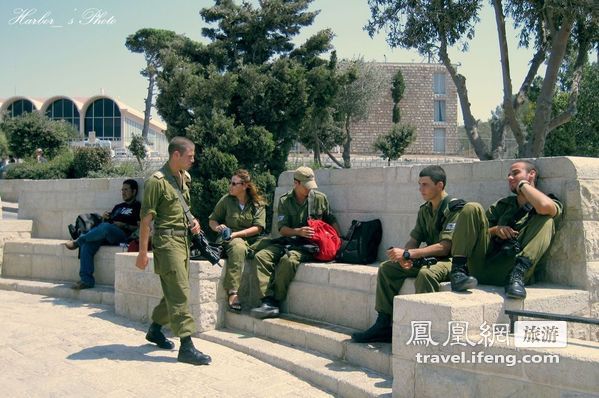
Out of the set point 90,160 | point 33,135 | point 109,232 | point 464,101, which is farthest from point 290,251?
point 33,135

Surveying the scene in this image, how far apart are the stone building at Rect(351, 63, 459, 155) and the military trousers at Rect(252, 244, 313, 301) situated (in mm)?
50179

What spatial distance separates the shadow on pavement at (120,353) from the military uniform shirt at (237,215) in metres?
1.66

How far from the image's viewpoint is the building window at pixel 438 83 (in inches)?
2287

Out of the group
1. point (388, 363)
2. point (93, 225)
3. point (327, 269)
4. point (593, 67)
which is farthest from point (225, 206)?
point (593, 67)

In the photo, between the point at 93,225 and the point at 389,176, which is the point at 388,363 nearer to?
the point at 389,176

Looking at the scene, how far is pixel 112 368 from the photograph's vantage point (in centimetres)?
509

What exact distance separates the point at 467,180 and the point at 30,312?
5.23 metres

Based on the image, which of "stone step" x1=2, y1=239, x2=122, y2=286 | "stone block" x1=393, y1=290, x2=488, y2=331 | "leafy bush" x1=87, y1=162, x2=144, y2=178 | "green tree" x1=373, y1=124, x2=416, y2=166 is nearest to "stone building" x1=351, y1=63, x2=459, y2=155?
"green tree" x1=373, y1=124, x2=416, y2=166

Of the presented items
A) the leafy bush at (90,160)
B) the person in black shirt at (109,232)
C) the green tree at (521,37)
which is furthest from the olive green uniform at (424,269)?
the leafy bush at (90,160)

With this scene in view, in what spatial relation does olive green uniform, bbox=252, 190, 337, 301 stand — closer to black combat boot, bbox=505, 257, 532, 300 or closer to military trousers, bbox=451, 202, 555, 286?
military trousers, bbox=451, 202, 555, 286

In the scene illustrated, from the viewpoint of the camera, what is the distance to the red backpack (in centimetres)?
626

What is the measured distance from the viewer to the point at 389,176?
260 inches

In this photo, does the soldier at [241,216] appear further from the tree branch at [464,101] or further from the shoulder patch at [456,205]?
the tree branch at [464,101]

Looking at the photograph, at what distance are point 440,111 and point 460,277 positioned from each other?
56.2m
